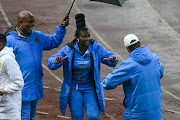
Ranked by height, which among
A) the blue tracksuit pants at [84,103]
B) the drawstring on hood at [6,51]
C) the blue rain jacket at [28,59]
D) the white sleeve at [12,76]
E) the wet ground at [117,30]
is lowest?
the wet ground at [117,30]

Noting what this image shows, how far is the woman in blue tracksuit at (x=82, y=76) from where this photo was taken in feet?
26.8

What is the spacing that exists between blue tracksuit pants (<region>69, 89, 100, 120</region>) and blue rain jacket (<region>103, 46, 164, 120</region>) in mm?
1210

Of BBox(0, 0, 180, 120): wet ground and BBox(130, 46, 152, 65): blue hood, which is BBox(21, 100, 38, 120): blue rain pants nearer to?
BBox(0, 0, 180, 120): wet ground

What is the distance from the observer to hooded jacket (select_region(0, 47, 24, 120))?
7.16 m

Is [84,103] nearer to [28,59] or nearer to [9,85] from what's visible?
[28,59]

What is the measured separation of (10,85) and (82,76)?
60.8 inches

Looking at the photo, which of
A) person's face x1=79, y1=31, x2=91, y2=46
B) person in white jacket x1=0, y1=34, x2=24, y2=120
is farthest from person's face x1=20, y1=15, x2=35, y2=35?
person's face x1=79, y1=31, x2=91, y2=46

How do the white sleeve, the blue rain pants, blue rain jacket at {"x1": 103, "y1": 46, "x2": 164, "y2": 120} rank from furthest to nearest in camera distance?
the blue rain pants
the white sleeve
blue rain jacket at {"x1": 103, "y1": 46, "x2": 164, "y2": 120}

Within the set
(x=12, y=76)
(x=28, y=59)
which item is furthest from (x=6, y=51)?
(x=28, y=59)

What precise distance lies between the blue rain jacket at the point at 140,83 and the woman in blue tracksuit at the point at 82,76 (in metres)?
1.19

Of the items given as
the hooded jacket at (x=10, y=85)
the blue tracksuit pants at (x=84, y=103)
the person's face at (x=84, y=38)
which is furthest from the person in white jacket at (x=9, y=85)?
the person's face at (x=84, y=38)

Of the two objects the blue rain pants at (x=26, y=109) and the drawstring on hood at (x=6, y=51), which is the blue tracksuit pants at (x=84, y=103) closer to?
the blue rain pants at (x=26, y=109)

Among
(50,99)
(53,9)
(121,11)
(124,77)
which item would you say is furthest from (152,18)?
(124,77)

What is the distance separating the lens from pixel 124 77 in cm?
695
